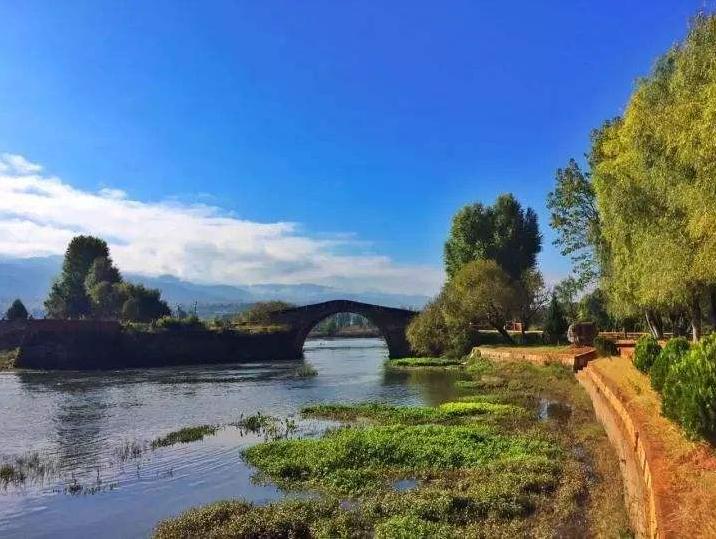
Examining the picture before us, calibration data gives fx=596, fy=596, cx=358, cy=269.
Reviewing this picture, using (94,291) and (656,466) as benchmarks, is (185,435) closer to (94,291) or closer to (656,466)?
(656,466)

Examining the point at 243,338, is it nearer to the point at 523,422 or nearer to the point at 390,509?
the point at 523,422

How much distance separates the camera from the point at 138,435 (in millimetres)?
21484

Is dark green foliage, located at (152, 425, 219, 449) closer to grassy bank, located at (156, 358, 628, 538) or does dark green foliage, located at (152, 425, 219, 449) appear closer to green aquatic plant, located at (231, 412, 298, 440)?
green aquatic plant, located at (231, 412, 298, 440)

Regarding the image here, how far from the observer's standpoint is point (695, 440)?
9922 millimetres

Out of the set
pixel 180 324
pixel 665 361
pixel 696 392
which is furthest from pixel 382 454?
pixel 180 324

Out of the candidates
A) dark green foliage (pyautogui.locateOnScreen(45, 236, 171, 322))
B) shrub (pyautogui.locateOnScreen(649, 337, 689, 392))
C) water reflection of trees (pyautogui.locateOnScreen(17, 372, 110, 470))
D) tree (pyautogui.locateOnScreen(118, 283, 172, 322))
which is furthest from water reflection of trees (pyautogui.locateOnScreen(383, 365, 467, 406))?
dark green foliage (pyautogui.locateOnScreen(45, 236, 171, 322))

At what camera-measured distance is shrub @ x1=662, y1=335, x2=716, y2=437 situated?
9.33 meters

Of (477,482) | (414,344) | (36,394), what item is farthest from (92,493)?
(414,344)

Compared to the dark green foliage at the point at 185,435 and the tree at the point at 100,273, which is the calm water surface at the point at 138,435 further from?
the tree at the point at 100,273

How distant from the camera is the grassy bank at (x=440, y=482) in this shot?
10.2 metres

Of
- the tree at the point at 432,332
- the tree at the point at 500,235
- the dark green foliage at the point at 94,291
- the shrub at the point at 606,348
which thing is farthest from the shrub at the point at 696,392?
the dark green foliage at the point at 94,291

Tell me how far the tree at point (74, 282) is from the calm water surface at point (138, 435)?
2116 inches

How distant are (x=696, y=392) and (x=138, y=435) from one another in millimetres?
18335

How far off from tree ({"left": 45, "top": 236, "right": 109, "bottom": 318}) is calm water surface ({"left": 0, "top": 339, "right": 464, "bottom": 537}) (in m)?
53.7
